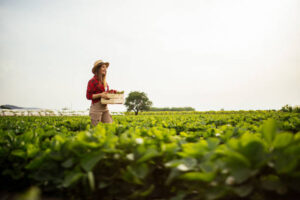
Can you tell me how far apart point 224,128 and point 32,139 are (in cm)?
251

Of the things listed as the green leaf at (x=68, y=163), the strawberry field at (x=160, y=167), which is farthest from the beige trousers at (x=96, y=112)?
the green leaf at (x=68, y=163)

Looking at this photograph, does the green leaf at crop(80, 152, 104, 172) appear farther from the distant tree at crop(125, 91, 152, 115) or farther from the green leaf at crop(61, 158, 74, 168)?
the distant tree at crop(125, 91, 152, 115)

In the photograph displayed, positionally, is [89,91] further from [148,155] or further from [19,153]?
[148,155]


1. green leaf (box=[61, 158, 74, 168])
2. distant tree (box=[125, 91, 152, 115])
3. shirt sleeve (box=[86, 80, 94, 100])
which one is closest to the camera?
green leaf (box=[61, 158, 74, 168])

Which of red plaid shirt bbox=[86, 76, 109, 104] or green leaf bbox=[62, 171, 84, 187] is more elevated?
red plaid shirt bbox=[86, 76, 109, 104]

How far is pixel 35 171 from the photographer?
1583 millimetres

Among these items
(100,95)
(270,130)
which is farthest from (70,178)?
(100,95)

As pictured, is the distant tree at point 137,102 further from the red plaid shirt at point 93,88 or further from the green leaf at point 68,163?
the green leaf at point 68,163

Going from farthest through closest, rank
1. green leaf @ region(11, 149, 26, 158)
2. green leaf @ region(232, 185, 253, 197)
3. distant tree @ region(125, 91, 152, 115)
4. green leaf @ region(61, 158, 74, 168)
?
distant tree @ region(125, 91, 152, 115) → green leaf @ region(11, 149, 26, 158) → green leaf @ region(61, 158, 74, 168) → green leaf @ region(232, 185, 253, 197)

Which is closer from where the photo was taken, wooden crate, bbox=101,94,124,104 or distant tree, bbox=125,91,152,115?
wooden crate, bbox=101,94,124,104

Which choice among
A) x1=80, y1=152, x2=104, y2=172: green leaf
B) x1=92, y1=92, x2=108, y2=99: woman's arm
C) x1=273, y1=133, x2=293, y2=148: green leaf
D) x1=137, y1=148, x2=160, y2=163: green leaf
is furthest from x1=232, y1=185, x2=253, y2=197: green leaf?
x1=92, y1=92, x2=108, y2=99: woman's arm

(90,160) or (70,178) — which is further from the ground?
(90,160)

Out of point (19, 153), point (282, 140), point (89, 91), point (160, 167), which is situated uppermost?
point (89, 91)

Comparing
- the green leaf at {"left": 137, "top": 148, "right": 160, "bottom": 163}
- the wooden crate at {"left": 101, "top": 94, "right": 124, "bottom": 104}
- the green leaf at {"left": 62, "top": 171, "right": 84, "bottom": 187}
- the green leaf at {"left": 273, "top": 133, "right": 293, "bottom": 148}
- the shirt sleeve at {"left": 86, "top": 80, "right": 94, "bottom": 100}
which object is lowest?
the green leaf at {"left": 62, "top": 171, "right": 84, "bottom": 187}
